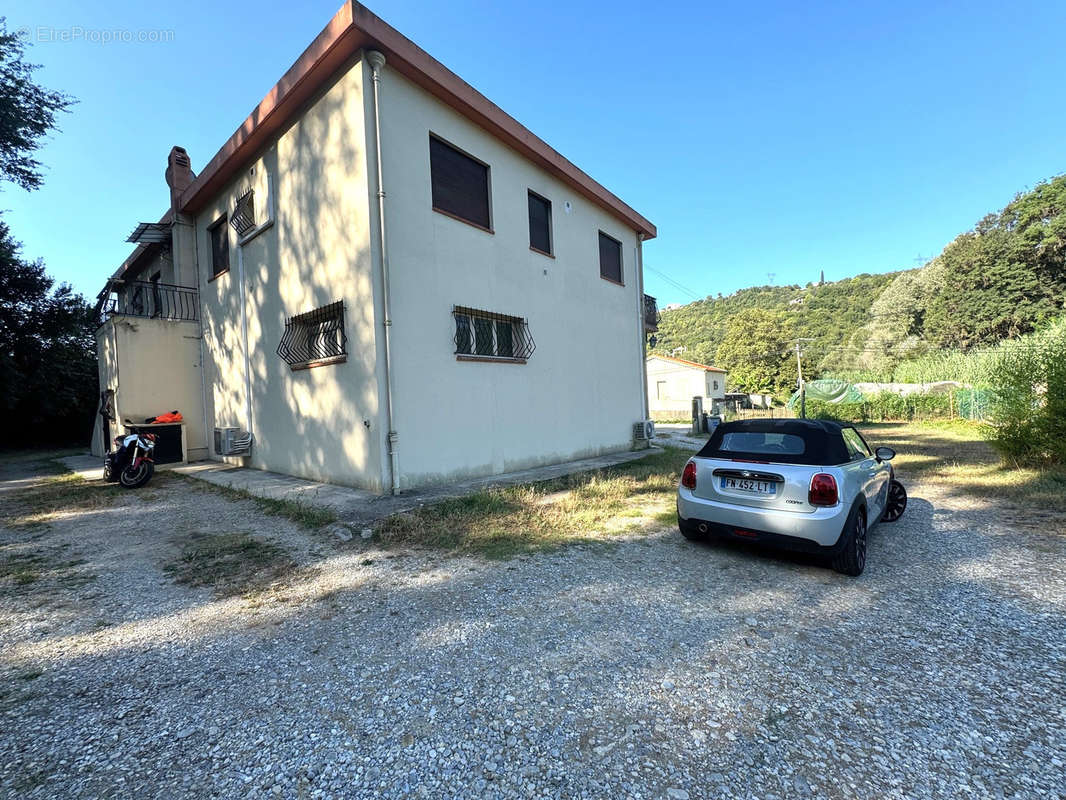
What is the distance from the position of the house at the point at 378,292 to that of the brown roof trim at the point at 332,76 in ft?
0.11

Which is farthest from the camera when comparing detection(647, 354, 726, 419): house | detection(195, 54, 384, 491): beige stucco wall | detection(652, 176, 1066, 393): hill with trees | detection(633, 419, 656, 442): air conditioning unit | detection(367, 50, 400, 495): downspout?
detection(647, 354, 726, 419): house

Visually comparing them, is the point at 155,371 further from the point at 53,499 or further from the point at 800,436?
the point at 800,436

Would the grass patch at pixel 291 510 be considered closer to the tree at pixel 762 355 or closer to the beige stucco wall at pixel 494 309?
the beige stucco wall at pixel 494 309

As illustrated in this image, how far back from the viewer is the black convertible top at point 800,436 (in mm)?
3848

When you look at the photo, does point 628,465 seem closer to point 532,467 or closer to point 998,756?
point 532,467

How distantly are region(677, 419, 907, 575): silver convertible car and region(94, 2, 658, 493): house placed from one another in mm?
4208

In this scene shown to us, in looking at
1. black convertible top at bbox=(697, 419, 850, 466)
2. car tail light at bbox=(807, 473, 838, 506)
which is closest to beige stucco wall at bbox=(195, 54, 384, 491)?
black convertible top at bbox=(697, 419, 850, 466)

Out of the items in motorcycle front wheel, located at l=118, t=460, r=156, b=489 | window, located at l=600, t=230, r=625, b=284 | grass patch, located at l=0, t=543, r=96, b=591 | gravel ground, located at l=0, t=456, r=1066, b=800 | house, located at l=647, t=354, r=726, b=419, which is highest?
window, located at l=600, t=230, r=625, b=284

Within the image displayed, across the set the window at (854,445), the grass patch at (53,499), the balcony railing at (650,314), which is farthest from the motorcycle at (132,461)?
the balcony railing at (650,314)

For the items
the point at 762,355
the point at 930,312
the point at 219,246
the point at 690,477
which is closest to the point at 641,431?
the point at 690,477

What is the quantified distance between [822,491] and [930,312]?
1676 inches

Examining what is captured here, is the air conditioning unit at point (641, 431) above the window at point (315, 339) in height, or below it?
below

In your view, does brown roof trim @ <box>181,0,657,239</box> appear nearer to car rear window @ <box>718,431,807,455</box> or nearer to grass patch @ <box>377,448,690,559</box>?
grass patch @ <box>377,448,690,559</box>

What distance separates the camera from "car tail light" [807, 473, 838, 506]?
359 cm
